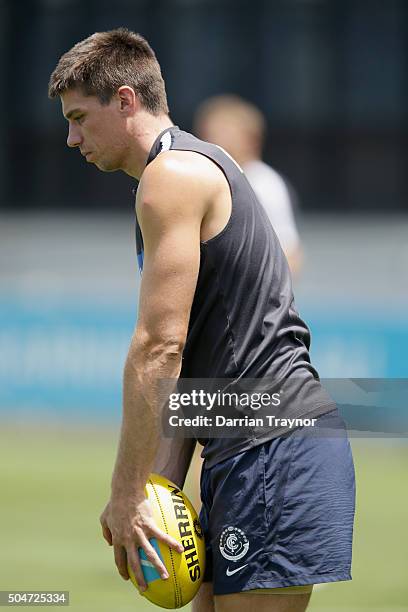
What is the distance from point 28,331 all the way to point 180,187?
9472mm

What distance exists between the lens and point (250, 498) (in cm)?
398

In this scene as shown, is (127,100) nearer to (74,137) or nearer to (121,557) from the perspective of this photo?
(74,137)

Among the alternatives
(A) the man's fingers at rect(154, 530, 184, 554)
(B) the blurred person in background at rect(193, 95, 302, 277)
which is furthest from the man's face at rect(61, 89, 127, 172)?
(B) the blurred person in background at rect(193, 95, 302, 277)

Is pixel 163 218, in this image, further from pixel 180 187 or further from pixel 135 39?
pixel 135 39

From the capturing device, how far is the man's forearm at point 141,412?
3.89 meters

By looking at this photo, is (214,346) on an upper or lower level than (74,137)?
lower

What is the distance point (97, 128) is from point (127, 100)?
130mm

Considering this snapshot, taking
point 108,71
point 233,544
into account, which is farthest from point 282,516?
point 108,71

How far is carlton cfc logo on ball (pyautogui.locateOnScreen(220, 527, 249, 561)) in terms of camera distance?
3.96m

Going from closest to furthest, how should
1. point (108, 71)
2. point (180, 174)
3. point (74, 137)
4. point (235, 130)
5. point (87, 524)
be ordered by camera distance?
point (180, 174) < point (108, 71) < point (74, 137) < point (235, 130) < point (87, 524)

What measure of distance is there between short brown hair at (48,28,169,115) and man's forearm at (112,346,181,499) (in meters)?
0.82

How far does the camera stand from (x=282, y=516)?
3.96 meters

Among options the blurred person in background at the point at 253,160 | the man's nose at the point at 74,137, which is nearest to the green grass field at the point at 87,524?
the blurred person in background at the point at 253,160

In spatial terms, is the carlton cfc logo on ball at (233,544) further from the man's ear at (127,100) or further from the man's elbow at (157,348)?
the man's ear at (127,100)
